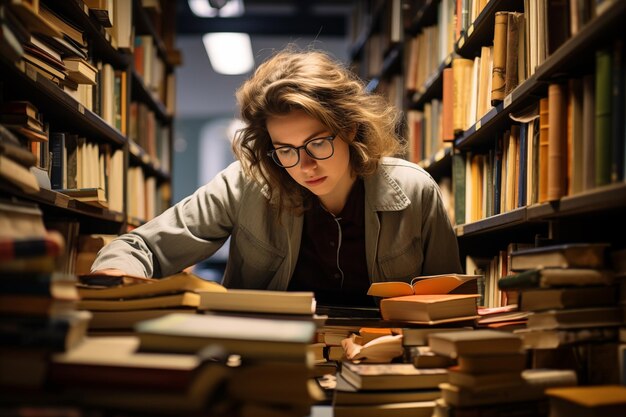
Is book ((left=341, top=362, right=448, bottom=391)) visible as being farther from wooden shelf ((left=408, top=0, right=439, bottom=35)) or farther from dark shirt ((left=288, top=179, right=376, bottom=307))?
wooden shelf ((left=408, top=0, right=439, bottom=35))

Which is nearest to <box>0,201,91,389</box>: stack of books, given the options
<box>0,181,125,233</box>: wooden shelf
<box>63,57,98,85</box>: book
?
<box>0,181,125,233</box>: wooden shelf

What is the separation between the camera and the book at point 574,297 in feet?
3.71

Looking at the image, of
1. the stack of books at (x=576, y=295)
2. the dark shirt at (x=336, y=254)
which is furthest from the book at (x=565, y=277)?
the dark shirt at (x=336, y=254)

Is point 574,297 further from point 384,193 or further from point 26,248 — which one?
point 26,248

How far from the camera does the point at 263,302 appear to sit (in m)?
1.13

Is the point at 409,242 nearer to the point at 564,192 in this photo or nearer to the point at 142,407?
the point at 564,192

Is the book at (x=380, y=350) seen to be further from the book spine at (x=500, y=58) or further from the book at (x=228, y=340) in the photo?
the book spine at (x=500, y=58)

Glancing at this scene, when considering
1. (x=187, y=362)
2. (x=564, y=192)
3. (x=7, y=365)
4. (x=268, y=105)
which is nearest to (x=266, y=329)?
(x=187, y=362)

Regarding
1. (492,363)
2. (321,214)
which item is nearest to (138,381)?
(492,363)

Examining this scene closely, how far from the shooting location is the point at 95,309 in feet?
3.85

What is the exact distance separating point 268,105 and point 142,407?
1.10 meters

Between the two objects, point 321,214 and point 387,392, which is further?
point 321,214

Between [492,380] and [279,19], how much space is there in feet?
17.7

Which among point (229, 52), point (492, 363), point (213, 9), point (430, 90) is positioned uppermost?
point (213, 9)
